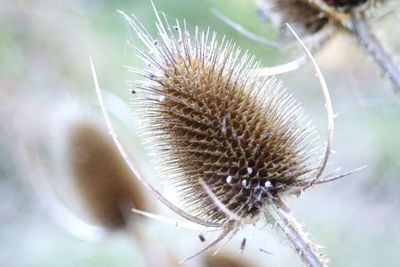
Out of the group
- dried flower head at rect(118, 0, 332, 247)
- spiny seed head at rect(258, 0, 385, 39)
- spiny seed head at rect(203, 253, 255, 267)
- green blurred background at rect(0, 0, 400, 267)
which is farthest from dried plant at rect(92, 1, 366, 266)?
green blurred background at rect(0, 0, 400, 267)

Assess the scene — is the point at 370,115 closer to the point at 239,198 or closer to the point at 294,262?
the point at 294,262

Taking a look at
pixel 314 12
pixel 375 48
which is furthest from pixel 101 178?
pixel 375 48

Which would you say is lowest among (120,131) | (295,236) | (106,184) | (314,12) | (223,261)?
(120,131)

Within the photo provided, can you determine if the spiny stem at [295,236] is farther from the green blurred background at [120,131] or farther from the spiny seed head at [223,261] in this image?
the green blurred background at [120,131]

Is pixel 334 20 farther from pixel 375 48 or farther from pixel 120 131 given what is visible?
pixel 120 131

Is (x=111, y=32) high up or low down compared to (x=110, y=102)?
down

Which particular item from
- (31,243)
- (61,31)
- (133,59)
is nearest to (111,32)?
(133,59)
